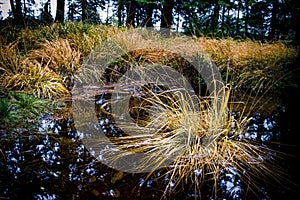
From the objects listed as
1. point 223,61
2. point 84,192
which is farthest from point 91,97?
point 223,61

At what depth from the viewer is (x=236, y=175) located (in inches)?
60.1

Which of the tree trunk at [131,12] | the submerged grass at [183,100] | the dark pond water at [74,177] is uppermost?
the tree trunk at [131,12]

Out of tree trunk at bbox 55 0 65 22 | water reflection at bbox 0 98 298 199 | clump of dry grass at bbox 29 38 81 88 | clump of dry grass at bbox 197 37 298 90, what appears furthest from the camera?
tree trunk at bbox 55 0 65 22

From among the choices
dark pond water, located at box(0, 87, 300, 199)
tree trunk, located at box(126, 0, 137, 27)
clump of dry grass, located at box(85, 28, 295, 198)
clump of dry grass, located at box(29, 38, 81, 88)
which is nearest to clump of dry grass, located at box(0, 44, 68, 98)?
clump of dry grass, located at box(29, 38, 81, 88)

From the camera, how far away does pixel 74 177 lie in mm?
1431

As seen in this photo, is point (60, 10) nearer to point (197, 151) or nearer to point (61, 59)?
point (61, 59)

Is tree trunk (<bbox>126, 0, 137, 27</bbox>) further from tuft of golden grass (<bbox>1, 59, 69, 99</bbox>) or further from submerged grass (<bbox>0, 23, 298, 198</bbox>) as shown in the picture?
tuft of golden grass (<bbox>1, 59, 69, 99</bbox>)

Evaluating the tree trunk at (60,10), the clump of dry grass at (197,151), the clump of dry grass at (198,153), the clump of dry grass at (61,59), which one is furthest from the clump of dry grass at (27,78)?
the tree trunk at (60,10)

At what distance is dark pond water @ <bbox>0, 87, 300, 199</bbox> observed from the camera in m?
1.31

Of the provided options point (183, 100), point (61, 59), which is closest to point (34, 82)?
point (61, 59)

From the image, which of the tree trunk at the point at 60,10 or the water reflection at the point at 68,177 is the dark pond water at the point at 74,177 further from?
the tree trunk at the point at 60,10

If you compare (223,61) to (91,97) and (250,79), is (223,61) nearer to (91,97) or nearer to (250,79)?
(250,79)

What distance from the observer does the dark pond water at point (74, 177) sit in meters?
1.31

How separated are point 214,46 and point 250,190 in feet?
12.1
